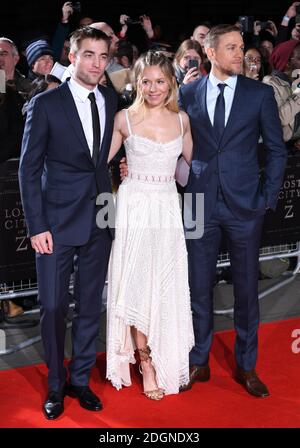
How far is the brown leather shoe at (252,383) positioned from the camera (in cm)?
418

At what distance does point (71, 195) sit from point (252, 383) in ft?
4.58

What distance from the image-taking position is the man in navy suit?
3.75m

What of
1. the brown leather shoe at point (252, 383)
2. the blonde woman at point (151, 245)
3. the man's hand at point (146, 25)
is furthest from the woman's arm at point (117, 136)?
the man's hand at point (146, 25)

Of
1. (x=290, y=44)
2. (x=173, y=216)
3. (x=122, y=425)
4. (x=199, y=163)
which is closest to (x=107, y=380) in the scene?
(x=122, y=425)

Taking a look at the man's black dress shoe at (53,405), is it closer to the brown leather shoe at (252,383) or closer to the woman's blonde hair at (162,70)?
the brown leather shoe at (252,383)

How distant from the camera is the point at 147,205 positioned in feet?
13.3

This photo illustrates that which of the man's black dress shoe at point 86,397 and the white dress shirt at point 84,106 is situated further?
the man's black dress shoe at point 86,397

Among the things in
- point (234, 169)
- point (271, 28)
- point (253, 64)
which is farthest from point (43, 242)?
point (271, 28)

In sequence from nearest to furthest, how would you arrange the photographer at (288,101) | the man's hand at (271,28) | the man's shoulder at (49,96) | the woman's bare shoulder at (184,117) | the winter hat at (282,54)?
the man's shoulder at (49,96) < the woman's bare shoulder at (184,117) < the photographer at (288,101) < the winter hat at (282,54) < the man's hand at (271,28)

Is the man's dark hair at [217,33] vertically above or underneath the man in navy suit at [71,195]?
above

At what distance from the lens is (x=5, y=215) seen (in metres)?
4.88

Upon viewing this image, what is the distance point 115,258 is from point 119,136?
62cm
